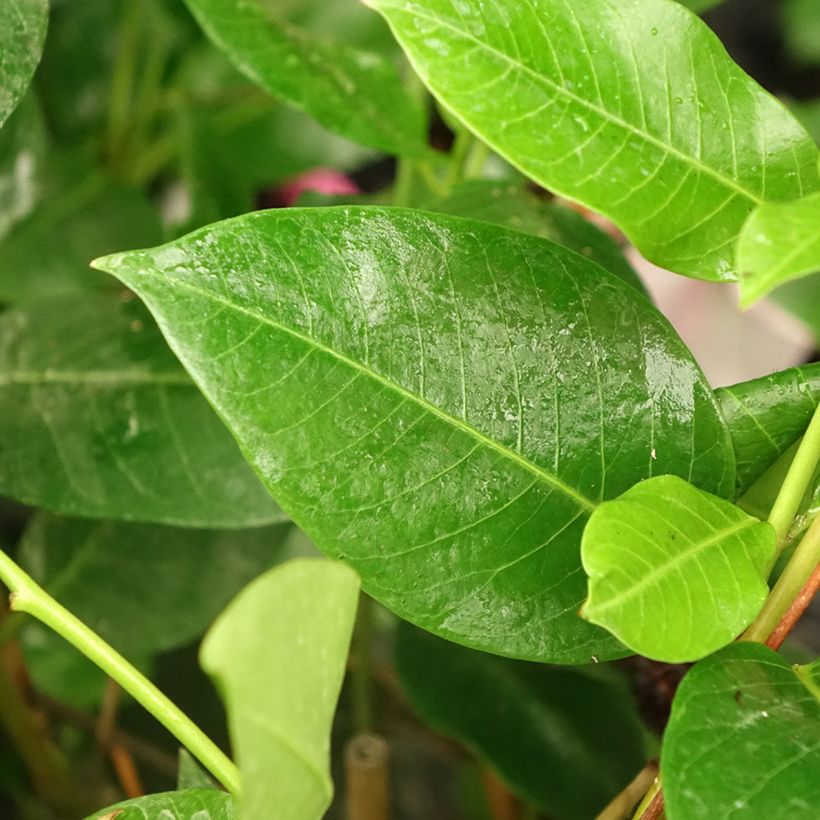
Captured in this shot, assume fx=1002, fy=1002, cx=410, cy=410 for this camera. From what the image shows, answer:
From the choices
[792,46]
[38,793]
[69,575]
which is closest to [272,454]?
[69,575]

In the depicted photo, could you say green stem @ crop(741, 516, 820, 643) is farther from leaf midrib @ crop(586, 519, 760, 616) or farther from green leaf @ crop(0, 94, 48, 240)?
green leaf @ crop(0, 94, 48, 240)

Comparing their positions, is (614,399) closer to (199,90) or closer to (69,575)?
(69,575)

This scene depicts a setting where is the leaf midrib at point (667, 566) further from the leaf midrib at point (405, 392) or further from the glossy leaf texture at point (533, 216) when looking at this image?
the glossy leaf texture at point (533, 216)

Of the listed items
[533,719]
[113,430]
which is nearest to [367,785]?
[533,719]

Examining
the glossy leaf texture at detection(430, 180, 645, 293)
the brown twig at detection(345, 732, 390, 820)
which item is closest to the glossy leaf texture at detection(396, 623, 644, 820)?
the brown twig at detection(345, 732, 390, 820)

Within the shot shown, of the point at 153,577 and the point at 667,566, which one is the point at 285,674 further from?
the point at 153,577

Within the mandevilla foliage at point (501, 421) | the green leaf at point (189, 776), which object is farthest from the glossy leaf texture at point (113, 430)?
the green leaf at point (189, 776)
